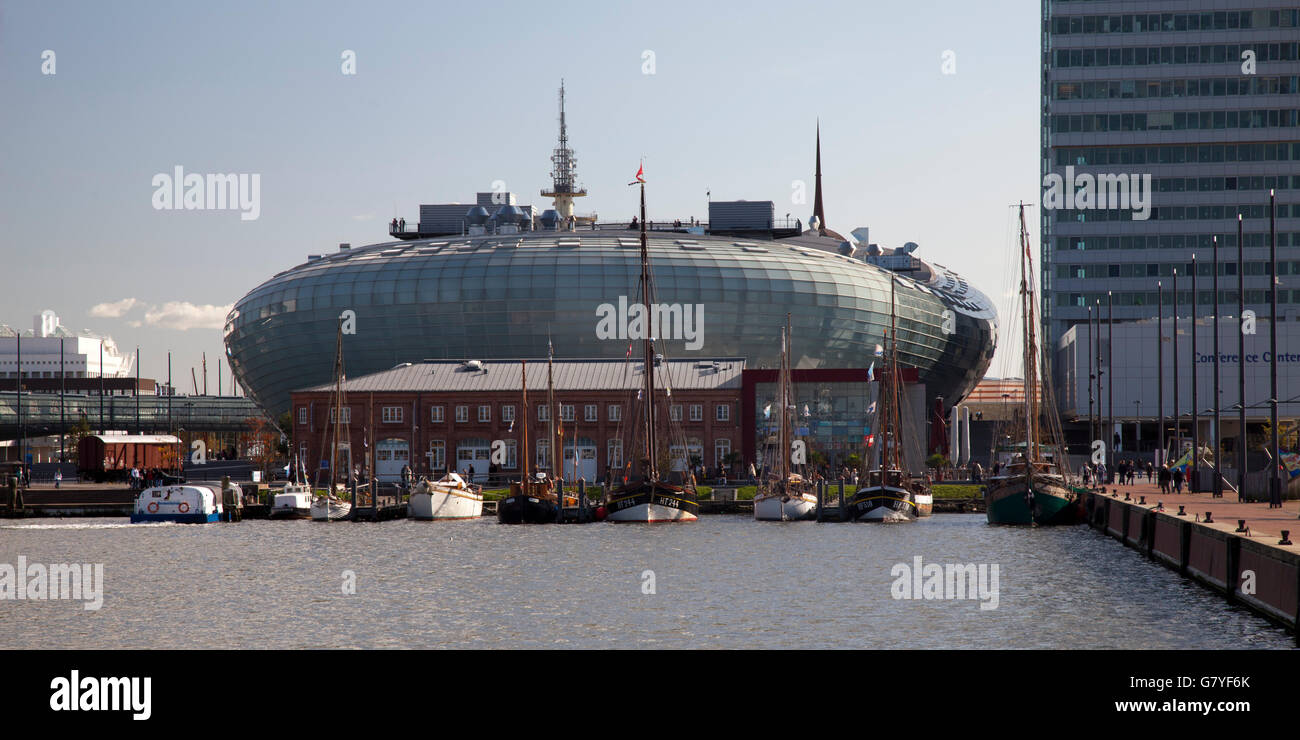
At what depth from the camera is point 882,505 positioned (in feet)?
260

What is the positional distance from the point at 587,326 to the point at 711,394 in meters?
27.8

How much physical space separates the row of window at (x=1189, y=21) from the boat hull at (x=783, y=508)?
108546 millimetres

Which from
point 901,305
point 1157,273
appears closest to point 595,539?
point 901,305

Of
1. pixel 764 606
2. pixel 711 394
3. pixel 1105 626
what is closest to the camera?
pixel 1105 626

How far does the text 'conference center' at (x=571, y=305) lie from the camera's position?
14675 cm

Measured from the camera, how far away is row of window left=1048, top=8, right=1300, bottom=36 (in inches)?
6683

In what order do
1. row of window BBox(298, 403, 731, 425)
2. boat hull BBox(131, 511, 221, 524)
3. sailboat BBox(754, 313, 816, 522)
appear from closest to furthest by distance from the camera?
sailboat BBox(754, 313, 816, 522) → boat hull BBox(131, 511, 221, 524) → row of window BBox(298, 403, 731, 425)

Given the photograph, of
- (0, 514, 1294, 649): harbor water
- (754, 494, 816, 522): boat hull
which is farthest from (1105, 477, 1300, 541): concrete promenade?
(754, 494, 816, 522): boat hull

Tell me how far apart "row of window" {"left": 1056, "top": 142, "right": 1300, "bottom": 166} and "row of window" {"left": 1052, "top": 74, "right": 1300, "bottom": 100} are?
5823 mm

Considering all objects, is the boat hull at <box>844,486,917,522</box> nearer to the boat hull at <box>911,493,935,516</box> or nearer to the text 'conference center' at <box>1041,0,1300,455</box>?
the boat hull at <box>911,493,935,516</box>

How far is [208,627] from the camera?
1439 inches

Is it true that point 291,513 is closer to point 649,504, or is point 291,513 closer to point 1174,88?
point 649,504

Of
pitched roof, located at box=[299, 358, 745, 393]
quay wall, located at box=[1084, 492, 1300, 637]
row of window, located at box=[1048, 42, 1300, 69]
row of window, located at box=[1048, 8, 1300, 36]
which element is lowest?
quay wall, located at box=[1084, 492, 1300, 637]
